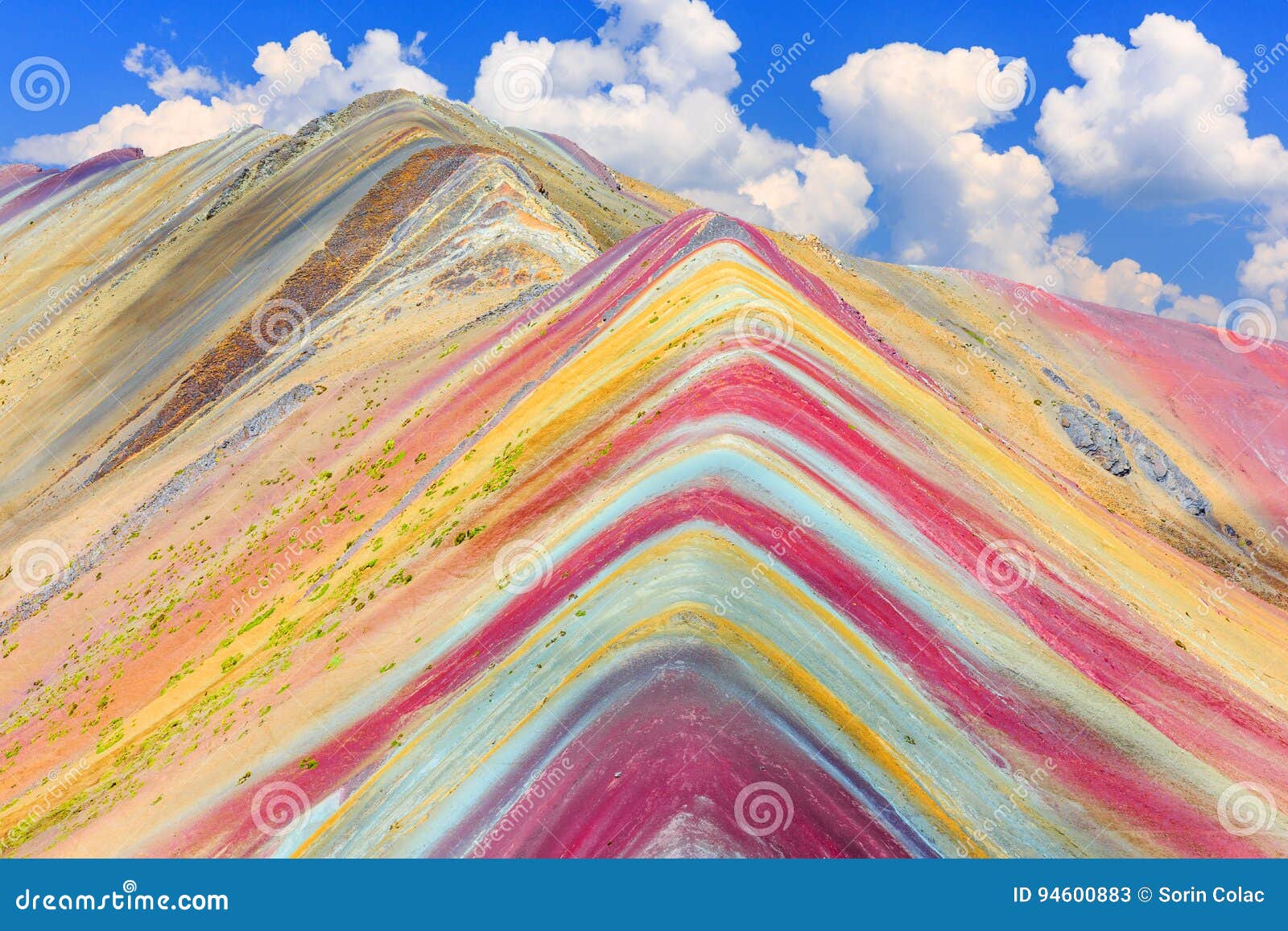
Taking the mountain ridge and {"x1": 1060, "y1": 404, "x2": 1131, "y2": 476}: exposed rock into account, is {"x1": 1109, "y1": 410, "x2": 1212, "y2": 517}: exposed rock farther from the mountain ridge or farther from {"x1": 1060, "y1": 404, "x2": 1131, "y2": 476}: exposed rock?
{"x1": 1060, "y1": 404, "x2": 1131, "y2": 476}: exposed rock

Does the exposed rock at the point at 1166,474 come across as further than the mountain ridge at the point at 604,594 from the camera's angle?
Yes

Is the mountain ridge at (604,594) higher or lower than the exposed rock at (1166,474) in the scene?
lower

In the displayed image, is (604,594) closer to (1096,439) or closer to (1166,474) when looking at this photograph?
(1096,439)

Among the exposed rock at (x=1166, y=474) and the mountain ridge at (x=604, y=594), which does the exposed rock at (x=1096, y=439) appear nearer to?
the mountain ridge at (x=604, y=594)

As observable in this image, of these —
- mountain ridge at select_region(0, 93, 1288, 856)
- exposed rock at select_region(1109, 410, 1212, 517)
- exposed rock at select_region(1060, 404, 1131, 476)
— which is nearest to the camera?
mountain ridge at select_region(0, 93, 1288, 856)

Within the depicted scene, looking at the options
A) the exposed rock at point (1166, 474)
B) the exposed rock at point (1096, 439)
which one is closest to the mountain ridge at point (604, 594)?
the exposed rock at point (1166, 474)

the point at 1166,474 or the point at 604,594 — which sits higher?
the point at 1166,474

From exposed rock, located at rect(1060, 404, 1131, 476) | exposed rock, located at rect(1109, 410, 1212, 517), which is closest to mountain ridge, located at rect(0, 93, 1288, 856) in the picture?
exposed rock, located at rect(1109, 410, 1212, 517)

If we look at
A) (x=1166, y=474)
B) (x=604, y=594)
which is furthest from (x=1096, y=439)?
(x=604, y=594)
